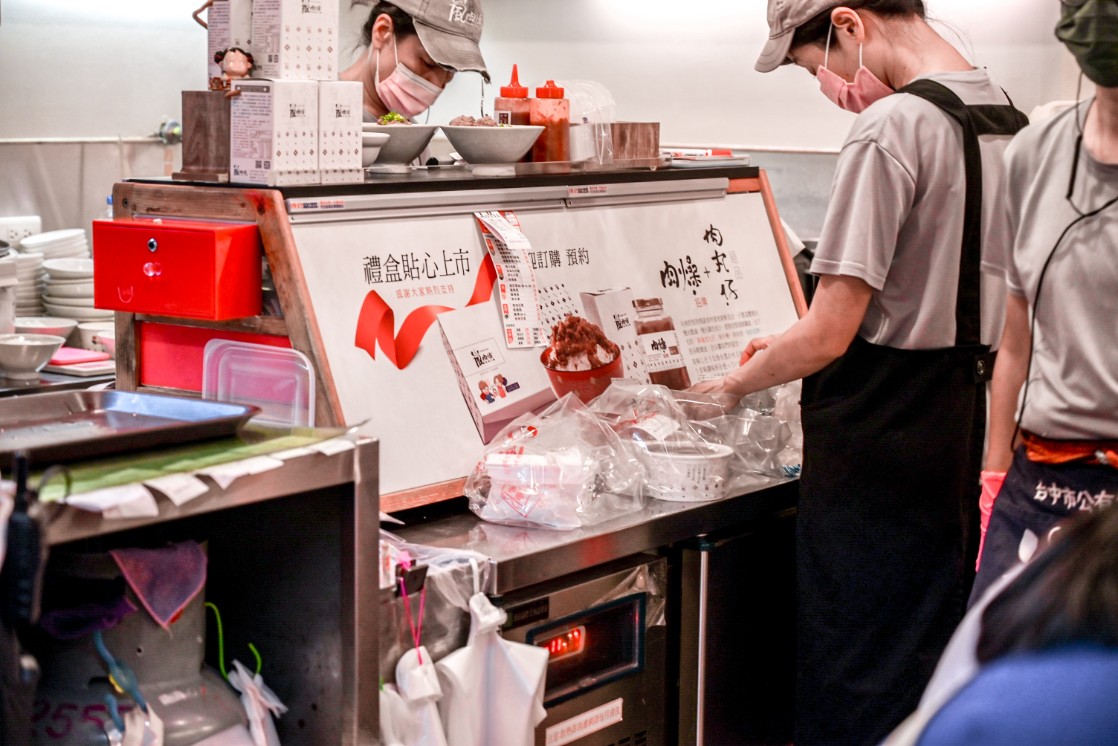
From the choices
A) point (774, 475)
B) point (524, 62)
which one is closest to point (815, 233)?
point (524, 62)

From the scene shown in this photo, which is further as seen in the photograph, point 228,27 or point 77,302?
point 77,302

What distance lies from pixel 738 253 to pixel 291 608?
1853mm

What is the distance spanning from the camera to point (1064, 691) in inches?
34.3

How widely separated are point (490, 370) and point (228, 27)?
2.93ft

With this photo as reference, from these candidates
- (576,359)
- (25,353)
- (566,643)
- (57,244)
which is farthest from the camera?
(57,244)

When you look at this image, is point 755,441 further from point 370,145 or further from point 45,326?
point 45,326

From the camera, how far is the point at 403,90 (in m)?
3.56

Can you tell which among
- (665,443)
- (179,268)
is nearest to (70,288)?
(179,268)

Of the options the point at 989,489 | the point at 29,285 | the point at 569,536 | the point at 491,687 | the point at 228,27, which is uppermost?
the point at 228,27

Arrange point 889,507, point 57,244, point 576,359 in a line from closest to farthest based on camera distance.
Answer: point 889,507
point 576,359
point 57,244

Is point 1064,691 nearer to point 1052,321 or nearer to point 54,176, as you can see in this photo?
point 1052,321

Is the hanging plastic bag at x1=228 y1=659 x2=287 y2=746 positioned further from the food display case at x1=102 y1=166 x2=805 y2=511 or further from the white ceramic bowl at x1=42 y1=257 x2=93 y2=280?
the white ceramic bowl at x1=42 y1=257 x2=93 y2=280

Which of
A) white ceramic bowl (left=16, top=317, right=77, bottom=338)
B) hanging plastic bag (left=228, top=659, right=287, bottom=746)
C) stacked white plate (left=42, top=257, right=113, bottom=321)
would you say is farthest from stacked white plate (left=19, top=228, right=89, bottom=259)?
hanging plastic bag (left=228, top=659, right=287, bottom=746)

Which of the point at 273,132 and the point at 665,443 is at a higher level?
the point at 273,132
